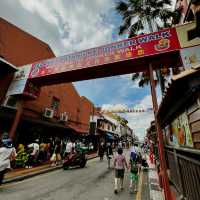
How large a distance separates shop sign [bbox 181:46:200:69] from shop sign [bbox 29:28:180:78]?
51 cm

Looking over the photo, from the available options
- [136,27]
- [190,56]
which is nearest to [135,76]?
[136,27]

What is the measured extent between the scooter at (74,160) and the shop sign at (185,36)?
9.52 meters

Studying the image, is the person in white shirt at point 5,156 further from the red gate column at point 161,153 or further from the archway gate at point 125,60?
the red gate column at point 161,153

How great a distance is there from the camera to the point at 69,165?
11336mm

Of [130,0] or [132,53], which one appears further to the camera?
[130,0]

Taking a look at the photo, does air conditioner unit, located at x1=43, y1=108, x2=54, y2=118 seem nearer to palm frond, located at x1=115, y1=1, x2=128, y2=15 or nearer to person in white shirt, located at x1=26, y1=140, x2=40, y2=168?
person in white shirt, located at x1=26, y1=140, x2=40, y2=168

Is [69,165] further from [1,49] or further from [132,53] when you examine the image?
[1,49]

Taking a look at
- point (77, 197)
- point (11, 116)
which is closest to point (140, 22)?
point (11, 116)

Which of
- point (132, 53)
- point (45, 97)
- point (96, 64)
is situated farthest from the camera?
point (45, 97)

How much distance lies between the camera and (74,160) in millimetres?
11500

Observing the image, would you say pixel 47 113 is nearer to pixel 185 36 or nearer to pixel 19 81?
pixel 19 81

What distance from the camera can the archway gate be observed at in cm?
742

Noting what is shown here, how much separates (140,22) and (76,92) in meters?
13.2

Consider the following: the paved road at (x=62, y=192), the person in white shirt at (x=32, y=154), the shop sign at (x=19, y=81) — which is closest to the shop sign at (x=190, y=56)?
the paved road at (x=62, y=192)
